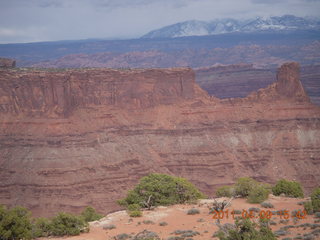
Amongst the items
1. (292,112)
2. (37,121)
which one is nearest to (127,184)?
(37,121)

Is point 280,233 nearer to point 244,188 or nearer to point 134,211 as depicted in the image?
point 134,211

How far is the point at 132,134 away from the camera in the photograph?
66500 mm

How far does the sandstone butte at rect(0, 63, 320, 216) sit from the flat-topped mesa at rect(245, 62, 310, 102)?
13 cm

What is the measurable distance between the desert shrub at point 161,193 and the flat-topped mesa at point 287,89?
37533 mm

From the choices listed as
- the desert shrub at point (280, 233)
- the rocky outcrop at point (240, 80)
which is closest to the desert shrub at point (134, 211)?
the desert shrub at point (280, 233)

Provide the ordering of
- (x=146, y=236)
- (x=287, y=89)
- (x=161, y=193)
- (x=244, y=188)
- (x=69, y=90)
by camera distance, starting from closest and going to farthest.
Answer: (x=146, y=236)
(x=244, y=188)
(x=161, y=193)
(x=69, y=90)
(x=287, y=89)

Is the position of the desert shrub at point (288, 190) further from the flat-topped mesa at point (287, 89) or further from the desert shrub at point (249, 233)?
the flat-topped mesa at point (287, 89)

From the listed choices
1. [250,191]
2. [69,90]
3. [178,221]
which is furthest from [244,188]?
[69,90]

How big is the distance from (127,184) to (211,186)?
9.79 metres

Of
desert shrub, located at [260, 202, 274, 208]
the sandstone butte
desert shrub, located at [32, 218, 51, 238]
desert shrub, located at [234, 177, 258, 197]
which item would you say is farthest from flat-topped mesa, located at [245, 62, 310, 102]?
desert shrub, located at [32, 218, 51, 238]

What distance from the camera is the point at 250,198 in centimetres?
3119

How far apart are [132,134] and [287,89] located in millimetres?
21359

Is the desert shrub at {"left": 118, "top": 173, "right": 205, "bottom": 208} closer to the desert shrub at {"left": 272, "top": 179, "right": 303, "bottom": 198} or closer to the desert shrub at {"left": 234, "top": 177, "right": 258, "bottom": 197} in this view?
the desert shrub at {"left": 234, "top": 177, "right": 258, "bottom": 197}

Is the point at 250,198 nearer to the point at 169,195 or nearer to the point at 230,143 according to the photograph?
the point at 169,195
